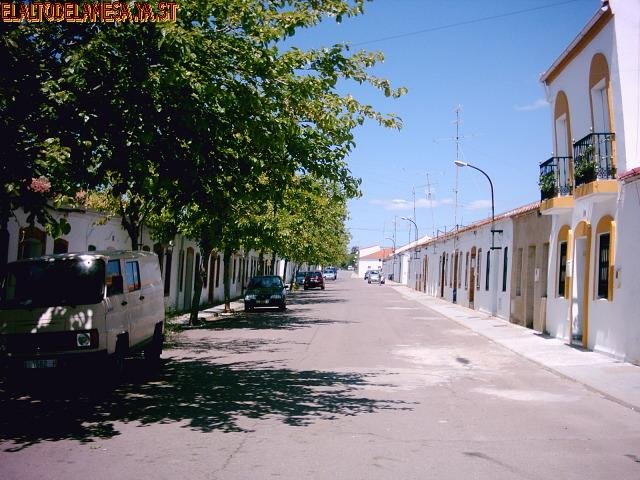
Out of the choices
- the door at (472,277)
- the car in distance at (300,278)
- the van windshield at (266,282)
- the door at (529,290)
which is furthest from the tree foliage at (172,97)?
the car in distance at (300,278)

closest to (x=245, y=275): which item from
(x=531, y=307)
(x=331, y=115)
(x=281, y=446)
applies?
(x=531, y=307)

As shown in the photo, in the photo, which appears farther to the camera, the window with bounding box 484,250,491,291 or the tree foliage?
the window with bounding box 484,250,491,291

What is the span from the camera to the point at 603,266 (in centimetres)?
1595

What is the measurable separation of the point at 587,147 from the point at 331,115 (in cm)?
832

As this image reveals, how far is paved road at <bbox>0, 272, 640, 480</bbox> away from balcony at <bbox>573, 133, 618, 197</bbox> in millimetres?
4761

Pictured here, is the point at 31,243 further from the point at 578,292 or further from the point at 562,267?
the point at 562,267

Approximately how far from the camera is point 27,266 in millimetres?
10172

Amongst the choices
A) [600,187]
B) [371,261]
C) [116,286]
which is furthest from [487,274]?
[371,261]

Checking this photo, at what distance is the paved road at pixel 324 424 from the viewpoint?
5879 millimetres

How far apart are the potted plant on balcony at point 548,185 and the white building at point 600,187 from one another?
3 centimetres

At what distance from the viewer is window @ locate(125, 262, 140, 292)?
435 inches

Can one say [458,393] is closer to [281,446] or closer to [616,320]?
[281,446]

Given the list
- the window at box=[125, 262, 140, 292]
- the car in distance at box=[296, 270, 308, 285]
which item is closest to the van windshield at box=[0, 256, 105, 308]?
the window at box=[125, 262, 140, 292]

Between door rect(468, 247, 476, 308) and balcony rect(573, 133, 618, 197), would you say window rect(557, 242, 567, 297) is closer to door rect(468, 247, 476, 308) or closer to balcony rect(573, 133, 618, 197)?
balcony rect(573, 133, 618, 197)
